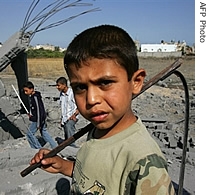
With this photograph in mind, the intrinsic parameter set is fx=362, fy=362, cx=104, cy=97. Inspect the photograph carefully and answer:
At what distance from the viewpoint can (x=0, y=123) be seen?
682 cm

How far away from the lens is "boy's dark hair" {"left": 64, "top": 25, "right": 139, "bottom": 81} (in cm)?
112

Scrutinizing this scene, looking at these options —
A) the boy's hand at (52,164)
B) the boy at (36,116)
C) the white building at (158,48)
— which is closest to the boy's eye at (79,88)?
the boy's hand at (52,164)

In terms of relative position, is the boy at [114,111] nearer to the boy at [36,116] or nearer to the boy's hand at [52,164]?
the boy's hand at [52,164]

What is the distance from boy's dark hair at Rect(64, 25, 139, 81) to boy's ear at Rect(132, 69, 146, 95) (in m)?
0.02

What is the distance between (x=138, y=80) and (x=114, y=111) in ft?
0.47

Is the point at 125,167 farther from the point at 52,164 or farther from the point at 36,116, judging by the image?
the point at 36,116

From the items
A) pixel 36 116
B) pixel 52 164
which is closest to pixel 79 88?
pixel 52 164

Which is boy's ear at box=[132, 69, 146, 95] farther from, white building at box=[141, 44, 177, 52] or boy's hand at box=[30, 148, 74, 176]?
white building at box=[141, 44, 177, 52]

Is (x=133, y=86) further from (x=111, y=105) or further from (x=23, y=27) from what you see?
(x=23, y=27)

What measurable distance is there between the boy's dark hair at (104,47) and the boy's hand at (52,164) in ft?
1.38

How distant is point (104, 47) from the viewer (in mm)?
1118

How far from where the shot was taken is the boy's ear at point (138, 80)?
119 centimetres
